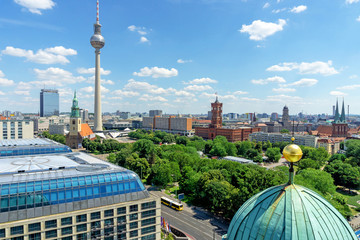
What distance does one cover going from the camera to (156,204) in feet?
136

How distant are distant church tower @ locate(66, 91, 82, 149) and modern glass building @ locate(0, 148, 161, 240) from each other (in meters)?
114

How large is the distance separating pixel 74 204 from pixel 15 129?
140 m

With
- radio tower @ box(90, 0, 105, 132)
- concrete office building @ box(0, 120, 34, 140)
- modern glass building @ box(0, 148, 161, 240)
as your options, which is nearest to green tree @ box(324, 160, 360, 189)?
modern glass building @ box(0, 148, 161, 240)

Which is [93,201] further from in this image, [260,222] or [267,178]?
[267,178]

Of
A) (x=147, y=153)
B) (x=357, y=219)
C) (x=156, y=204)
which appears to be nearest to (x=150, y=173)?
(x=147, y=153)

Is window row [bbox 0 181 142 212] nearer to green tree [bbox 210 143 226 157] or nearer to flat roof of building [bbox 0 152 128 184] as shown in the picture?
flat roof of building [bbox 0 152 128 184]

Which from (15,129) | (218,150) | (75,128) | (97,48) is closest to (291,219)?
(218,150)

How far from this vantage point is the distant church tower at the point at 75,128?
15295 centimetres

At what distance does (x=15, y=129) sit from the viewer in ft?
477

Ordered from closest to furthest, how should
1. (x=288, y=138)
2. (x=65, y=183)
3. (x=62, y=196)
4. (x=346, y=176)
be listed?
(x=62, y=196)
(x=65, y=183)
(x=346, y=176)
(x=288, y=138)

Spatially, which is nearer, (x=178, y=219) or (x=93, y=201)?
(x=93, y=201)

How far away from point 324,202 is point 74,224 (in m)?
33.3

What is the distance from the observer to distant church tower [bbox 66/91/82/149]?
152950 millimetres

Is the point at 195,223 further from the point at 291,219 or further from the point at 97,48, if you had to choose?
the point at 97,48
